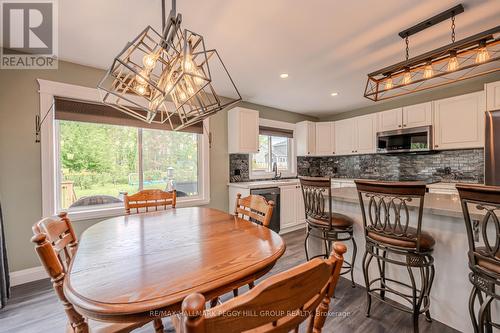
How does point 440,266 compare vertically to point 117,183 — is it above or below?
below

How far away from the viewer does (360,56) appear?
2.46m

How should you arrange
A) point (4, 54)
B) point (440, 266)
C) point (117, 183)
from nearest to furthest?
1. point (440, 266)
2. point (4, 54)
3. point (117, 183)

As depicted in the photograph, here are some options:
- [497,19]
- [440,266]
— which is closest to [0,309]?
[440,266]

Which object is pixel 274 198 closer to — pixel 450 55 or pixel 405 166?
pixel 405 166

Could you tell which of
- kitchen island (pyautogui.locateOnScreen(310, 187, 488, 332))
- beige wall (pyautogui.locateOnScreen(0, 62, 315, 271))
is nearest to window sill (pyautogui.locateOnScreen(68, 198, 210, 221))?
beige wall (pyautogui.locateOnScreen(0, 62, 315, 271))

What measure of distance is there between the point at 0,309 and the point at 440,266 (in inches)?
145

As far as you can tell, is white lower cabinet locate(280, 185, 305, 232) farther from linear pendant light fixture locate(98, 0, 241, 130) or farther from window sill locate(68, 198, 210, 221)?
linear pendant light fixture locate(98, 0, 241, 130)

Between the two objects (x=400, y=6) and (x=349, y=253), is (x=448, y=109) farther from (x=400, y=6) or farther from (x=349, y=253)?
(x=349, y=253)

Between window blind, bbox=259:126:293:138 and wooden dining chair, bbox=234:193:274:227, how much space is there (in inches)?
105

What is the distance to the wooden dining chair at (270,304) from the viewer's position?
17.4 inches

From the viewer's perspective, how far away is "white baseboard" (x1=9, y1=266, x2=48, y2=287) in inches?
86.8

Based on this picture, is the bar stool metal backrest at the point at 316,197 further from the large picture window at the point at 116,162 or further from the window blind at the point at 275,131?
the window blind at the point at 275,131

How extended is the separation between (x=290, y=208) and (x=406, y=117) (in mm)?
2563

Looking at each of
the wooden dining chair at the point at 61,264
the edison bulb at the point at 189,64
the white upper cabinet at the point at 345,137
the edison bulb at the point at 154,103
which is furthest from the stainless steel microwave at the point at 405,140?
the wooden dining chair at the point at 61,264
